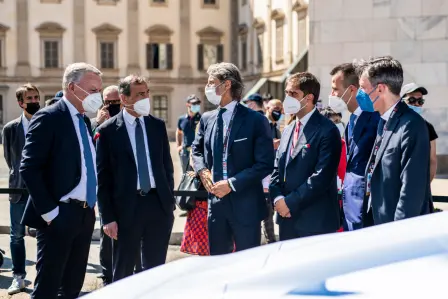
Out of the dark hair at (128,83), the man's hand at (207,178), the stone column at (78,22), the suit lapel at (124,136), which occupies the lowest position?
the man's hand at (207,178)

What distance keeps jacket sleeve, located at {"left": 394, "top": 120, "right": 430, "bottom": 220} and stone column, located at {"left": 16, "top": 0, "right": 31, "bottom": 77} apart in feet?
147

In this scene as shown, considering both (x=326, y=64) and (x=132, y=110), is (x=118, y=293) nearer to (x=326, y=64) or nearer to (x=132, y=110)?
(x=132, y=110)

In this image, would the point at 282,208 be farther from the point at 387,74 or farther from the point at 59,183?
the point at 59,183

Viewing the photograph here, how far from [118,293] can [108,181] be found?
127 inches

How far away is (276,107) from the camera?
9617 millimetres

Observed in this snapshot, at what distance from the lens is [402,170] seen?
14.1 feet

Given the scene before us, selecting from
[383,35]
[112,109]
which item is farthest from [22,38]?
[112,109]

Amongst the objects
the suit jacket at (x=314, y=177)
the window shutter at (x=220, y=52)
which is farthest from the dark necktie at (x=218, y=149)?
the window shutter at (x=220, y=52)

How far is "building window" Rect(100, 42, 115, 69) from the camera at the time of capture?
47625 mm

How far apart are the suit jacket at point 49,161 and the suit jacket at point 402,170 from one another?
2017mm

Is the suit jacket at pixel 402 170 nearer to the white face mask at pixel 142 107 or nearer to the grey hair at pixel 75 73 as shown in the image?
the white face mask at pixel 142 107

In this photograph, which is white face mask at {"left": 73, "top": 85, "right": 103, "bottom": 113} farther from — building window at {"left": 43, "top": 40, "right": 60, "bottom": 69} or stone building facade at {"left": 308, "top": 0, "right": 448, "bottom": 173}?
building window at {"left": 43, "top": 40, "right": 60, "bottom": 69}

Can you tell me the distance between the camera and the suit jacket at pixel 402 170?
4.23m

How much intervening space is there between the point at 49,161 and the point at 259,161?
1593 mm
